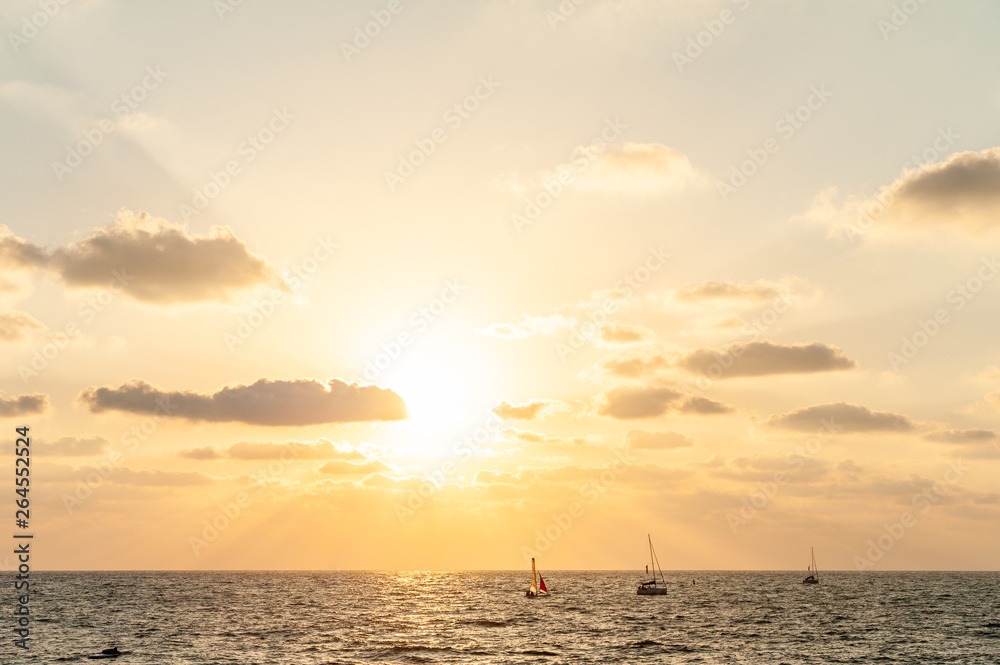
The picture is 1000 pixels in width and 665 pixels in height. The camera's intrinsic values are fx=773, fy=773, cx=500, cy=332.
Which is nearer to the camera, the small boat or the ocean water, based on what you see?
the small boat

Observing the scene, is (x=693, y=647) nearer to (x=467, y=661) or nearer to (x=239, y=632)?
(x=467, y=661)

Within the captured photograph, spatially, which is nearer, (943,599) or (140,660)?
(140,660)

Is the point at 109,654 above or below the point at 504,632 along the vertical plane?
above

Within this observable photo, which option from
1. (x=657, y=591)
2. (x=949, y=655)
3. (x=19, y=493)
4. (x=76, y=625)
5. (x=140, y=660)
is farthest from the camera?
(x=657, y=591)

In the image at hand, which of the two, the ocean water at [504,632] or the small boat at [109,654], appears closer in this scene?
the small boat at [109,654]

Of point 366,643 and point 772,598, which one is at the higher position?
point 366,643

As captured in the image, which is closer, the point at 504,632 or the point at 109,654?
the point at 109,654

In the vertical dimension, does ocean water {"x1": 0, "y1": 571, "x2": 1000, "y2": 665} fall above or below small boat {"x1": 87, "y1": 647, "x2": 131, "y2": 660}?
below

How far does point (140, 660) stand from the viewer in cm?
7688

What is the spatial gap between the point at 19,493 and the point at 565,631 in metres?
71.5

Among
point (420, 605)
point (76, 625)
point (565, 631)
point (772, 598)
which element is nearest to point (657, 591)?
point (772, 598)

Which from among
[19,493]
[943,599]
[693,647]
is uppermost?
[19,493]

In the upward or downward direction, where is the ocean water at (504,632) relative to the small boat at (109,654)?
downward

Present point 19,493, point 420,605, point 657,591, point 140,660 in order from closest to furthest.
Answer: point 19,493 < point 140,660 < point 420,605 < point 657,591
